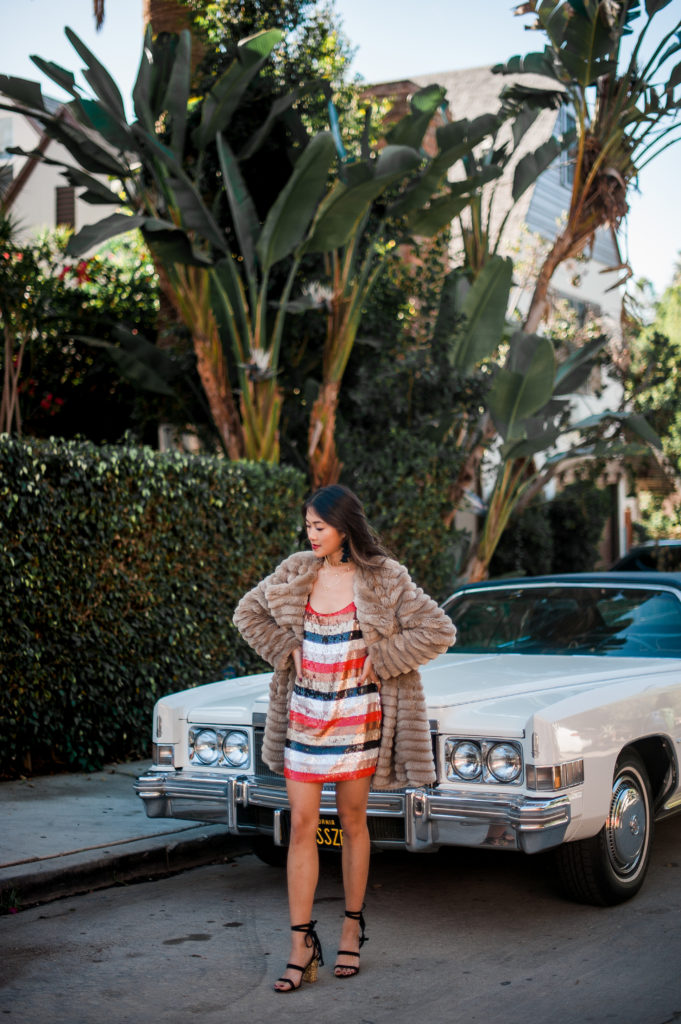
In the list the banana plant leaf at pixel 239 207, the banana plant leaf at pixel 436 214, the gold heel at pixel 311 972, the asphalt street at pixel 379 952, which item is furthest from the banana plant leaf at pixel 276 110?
the gold heel at pixel 311 972

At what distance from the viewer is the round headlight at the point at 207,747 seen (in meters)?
5.46

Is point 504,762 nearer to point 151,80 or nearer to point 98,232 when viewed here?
point 98,232

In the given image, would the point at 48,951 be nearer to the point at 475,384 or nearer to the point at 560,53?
the point at 475,384

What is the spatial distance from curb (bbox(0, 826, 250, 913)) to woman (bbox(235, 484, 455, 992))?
1778 millimetres

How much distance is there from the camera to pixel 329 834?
488cm

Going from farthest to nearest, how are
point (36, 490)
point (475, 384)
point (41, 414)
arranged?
point (41, 414), point (475, 384), point (36, 490)

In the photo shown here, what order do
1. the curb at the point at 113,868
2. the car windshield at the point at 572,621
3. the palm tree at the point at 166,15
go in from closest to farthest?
1. the curb at the point at 113,868
2. the car windshield at the point at 572,621
3. the palm tree at the point at 166,15

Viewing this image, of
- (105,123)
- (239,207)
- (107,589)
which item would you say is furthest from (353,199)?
(107,589)

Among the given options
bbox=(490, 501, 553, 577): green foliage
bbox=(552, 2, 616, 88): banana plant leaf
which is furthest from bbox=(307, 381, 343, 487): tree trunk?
bbox=(490, 501, 553, 577): green foliage

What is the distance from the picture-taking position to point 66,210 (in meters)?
27.5

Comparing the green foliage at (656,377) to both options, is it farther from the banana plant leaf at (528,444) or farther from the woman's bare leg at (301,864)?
the woman's bare leg at (301,864)

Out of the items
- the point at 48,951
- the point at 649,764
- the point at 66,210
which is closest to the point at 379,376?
the point at 649,764

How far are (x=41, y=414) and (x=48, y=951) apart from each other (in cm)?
1026

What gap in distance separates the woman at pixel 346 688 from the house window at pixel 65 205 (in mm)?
24484
